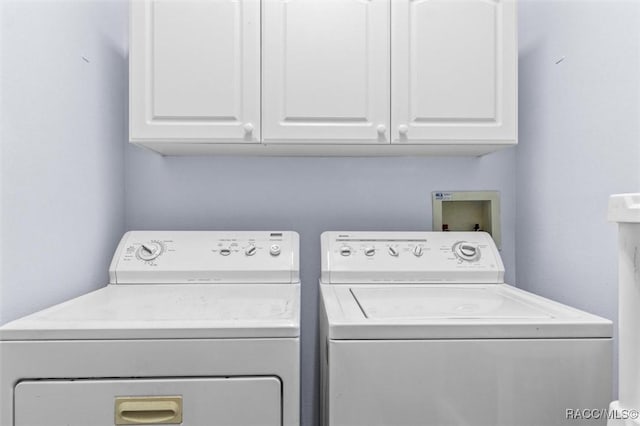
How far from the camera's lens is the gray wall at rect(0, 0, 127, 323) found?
1110mm

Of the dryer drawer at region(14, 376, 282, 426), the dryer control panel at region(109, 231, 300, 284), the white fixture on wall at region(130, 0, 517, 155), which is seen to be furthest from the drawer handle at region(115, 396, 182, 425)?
the white fixture on wall at region(130, 0, 517, 155)

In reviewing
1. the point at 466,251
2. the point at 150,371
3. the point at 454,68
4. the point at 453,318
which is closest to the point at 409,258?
the point at 466,251

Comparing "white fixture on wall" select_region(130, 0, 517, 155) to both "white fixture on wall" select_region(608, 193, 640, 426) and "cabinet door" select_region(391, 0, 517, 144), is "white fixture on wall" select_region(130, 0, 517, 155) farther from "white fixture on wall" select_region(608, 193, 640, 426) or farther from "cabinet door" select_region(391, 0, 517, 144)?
"white fixture on wall" select_region(608, 193, 640, 426)

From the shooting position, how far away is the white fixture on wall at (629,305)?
75cm

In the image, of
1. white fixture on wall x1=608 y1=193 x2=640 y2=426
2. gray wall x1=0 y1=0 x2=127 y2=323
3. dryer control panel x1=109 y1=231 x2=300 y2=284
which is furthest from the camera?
dryer control panel x1=109 y1=231 x2=300 y2=284

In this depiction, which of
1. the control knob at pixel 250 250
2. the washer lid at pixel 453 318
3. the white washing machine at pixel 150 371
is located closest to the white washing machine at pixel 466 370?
the washer lid at pixel 453 318

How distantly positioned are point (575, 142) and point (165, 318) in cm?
137

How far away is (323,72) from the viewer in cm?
146

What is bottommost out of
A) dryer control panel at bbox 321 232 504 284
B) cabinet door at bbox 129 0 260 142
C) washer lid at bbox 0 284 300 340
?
washer lid at bbox 0 284 300 340

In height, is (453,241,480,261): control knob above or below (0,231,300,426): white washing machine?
above

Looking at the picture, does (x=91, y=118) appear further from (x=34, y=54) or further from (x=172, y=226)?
(x=172, y=226)

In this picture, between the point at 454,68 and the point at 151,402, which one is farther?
the point at 454,68

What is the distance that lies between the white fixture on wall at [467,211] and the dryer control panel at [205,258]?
625 millimetres

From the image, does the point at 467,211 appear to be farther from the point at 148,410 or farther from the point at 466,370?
the point at 148,410
